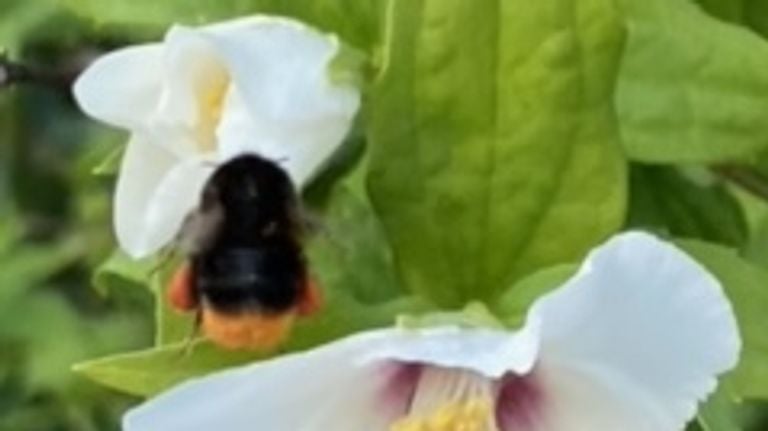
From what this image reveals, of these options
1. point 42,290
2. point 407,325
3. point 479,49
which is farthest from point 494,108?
point 42,290

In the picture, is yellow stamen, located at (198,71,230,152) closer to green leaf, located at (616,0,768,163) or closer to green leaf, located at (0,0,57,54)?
green leaf, located at (616,0,768,163)

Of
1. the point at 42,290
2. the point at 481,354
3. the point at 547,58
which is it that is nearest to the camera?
the point at 481,354

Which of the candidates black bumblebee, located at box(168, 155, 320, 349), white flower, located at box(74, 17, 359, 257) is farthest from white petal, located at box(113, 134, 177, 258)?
black bumblebee, located at box(168, 155, 320, 349)

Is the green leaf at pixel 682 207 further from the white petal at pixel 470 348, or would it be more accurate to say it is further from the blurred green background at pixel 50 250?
the blurred green background at pixel 50 250

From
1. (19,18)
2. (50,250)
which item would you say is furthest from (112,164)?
(50,250)

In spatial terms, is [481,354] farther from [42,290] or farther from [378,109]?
[42,290]

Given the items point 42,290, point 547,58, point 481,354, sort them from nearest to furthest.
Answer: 1. point 481,354
2. point 547,58
3. point 42,290

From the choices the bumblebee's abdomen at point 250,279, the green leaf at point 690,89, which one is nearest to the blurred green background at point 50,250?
the green leaf at point 690,89
